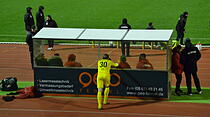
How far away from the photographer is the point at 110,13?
37.7m

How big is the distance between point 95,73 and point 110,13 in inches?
812

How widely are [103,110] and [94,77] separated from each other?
5.67 feet

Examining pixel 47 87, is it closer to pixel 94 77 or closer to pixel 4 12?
pixel 94 77

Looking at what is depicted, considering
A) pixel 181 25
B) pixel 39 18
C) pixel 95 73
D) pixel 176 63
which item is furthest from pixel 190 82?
pixel 39 18

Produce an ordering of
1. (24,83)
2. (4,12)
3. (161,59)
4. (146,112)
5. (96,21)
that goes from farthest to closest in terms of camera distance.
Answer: (4,12) < (96,21) < (24,83) < (161,59) < (146,112)

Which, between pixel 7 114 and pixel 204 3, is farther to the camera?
pixel 204 3

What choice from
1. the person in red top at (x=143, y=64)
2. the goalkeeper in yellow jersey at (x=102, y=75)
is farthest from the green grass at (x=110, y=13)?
the goalkeeper in yellow jersey at (x=102, y=75)

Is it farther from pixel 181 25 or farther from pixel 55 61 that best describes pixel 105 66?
pixel 181 25

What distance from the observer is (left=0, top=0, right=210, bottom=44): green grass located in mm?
34812

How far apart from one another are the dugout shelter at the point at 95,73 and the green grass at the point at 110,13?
48.6 feet

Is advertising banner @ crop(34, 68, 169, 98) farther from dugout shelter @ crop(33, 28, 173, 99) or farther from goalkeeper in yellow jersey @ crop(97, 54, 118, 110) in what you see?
goalkeeper in yellow jersey @ crop(97, 54, 118, 110)

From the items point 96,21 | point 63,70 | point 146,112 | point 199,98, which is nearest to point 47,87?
point 63,70

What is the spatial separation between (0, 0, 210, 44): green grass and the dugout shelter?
14.8m

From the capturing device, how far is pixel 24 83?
20.1 m
